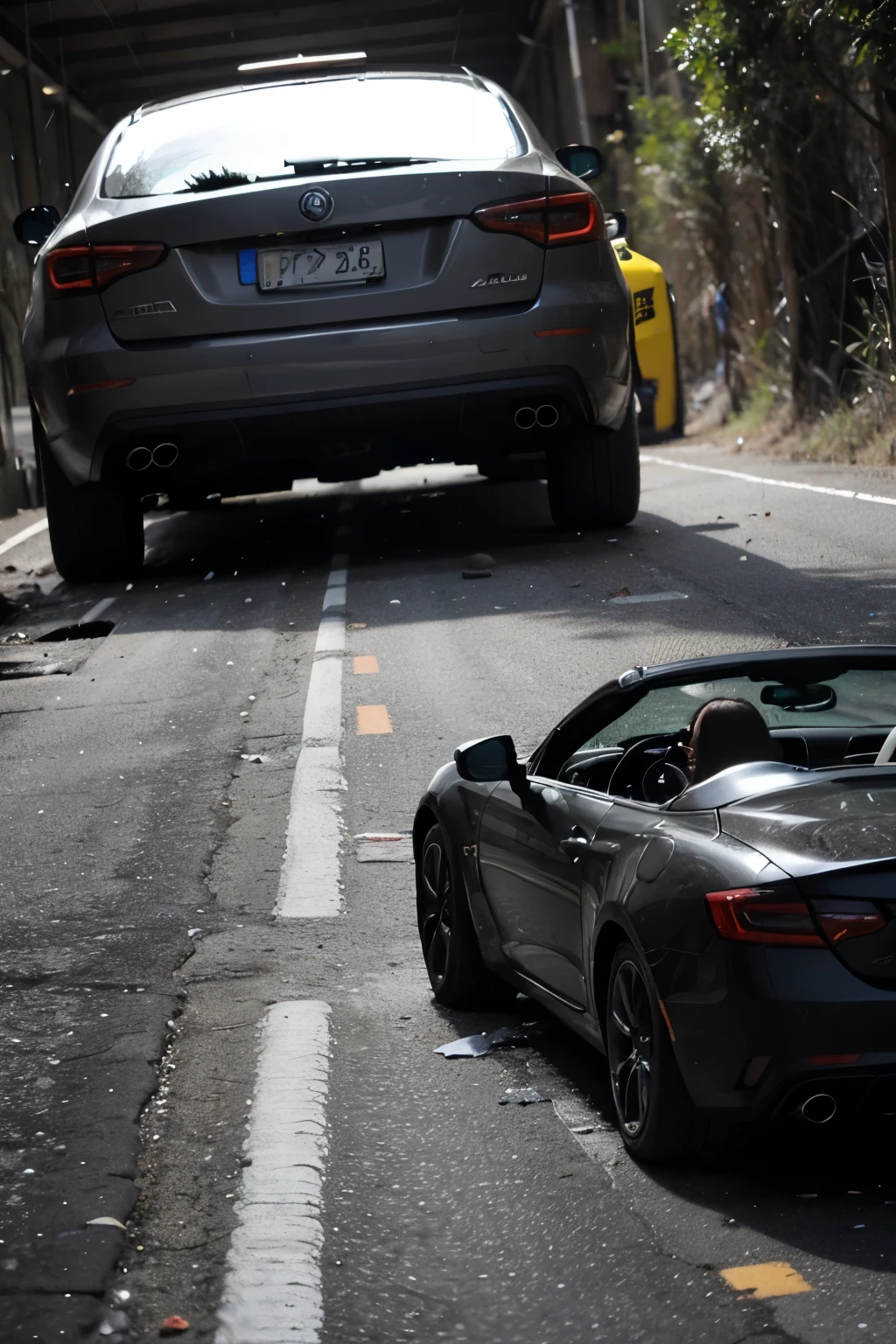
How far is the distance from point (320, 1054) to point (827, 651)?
141 cm

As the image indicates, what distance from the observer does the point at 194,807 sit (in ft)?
23.4

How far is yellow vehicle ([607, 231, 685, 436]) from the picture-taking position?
16.6 metres

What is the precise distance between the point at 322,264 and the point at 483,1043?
20.9 ft

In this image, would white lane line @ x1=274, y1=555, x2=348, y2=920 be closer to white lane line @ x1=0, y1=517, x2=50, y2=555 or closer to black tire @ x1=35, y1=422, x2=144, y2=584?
black tire @ x1=35, y1=422, x2=144, y2=584

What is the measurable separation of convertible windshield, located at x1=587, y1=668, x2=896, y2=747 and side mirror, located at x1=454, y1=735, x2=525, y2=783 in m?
0.32

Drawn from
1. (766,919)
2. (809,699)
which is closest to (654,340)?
(809,699)

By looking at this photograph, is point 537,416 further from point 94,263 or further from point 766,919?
point 766,919

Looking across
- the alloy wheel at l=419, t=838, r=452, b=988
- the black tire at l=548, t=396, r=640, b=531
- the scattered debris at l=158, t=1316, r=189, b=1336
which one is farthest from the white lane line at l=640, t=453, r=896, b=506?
the scattered debris at l=158, t=1316, r=189, b=1336

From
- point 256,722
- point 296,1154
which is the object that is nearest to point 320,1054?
point 296,1154

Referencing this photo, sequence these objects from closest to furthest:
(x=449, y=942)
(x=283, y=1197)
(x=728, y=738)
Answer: (x=283, y=1197), (x=728, y=738), (x=449, y=942)

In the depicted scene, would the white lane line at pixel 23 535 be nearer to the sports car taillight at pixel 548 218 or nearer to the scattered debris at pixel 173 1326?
the sports car taillight at pixel 548 218

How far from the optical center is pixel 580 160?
38.4 feet

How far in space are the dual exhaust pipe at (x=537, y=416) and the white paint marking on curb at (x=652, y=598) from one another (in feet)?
3.72

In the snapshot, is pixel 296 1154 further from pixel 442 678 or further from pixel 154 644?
pixel 154 644
